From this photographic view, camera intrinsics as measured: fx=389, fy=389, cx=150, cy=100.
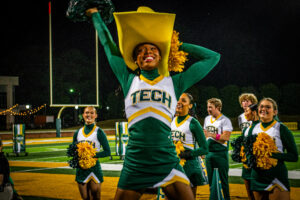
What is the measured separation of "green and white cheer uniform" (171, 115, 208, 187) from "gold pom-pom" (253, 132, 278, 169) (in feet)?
2.44

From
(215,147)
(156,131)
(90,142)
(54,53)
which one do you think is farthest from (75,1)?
(54,53)

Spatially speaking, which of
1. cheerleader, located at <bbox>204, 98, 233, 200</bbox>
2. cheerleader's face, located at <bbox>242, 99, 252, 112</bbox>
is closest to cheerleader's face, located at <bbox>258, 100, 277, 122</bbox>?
cheerleader, located at <bbox>204, 98, 233, 200</bbox>

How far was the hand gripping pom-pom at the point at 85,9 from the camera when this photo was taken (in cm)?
327

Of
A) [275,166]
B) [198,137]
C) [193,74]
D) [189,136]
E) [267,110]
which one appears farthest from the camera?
[189,136]

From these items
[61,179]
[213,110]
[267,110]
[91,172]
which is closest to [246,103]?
[213,110]

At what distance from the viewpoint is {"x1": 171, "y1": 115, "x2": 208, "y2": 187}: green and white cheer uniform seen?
518 centimetres

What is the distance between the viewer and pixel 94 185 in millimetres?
5688

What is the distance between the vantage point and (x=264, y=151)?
4391 mm

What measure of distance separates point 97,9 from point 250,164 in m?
2.52

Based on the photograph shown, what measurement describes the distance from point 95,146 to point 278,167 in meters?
2.77

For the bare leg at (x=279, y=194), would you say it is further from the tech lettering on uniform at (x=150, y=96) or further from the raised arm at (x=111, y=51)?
the raised arm at (x=111, y=51)

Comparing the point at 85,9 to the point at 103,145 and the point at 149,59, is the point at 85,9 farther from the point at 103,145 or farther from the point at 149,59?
the point at 103,145

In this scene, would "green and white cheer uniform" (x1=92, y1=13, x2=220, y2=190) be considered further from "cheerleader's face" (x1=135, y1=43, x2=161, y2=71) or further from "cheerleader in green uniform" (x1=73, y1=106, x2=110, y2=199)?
"cheerleader in green uniform" (x1=73, y1=106, x2=110, y2=199)

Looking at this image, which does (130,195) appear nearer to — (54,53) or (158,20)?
(158,20)
